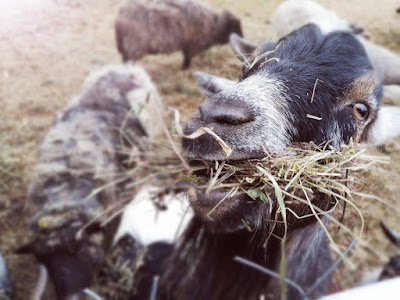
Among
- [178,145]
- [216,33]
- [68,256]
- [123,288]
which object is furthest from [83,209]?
[216,33]

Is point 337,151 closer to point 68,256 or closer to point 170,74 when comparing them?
point 68,256

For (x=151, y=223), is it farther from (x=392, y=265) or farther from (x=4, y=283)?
(x=392, y=265)

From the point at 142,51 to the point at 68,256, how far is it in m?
2.72

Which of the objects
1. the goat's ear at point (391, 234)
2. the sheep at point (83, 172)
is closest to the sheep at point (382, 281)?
the goat's ear at point (391, 234)

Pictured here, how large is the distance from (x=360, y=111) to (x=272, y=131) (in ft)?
1.63

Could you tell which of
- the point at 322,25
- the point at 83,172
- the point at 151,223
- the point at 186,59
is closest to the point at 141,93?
the point at 186,59

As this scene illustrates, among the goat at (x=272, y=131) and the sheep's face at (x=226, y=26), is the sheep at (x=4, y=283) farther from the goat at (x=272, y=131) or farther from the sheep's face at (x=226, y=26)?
the sheep's face at (x=226, y=26)

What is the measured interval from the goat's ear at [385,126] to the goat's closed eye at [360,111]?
0.13 meters

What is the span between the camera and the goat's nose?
138 centimetres

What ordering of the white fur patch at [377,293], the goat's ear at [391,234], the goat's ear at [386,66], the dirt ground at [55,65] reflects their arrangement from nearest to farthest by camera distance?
the white fur patch at [377,293] < the goat's ear at [386,66] < the goat's ear at [391,234] < the dirt ground at [55,65]

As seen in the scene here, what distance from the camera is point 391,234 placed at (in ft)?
9.11

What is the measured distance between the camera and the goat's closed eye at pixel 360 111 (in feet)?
5.62

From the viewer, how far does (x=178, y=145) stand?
1.64 metres

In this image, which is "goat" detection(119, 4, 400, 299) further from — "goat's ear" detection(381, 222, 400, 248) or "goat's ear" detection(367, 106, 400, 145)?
"goat's ear" detection(381, 222, 400, 248)
